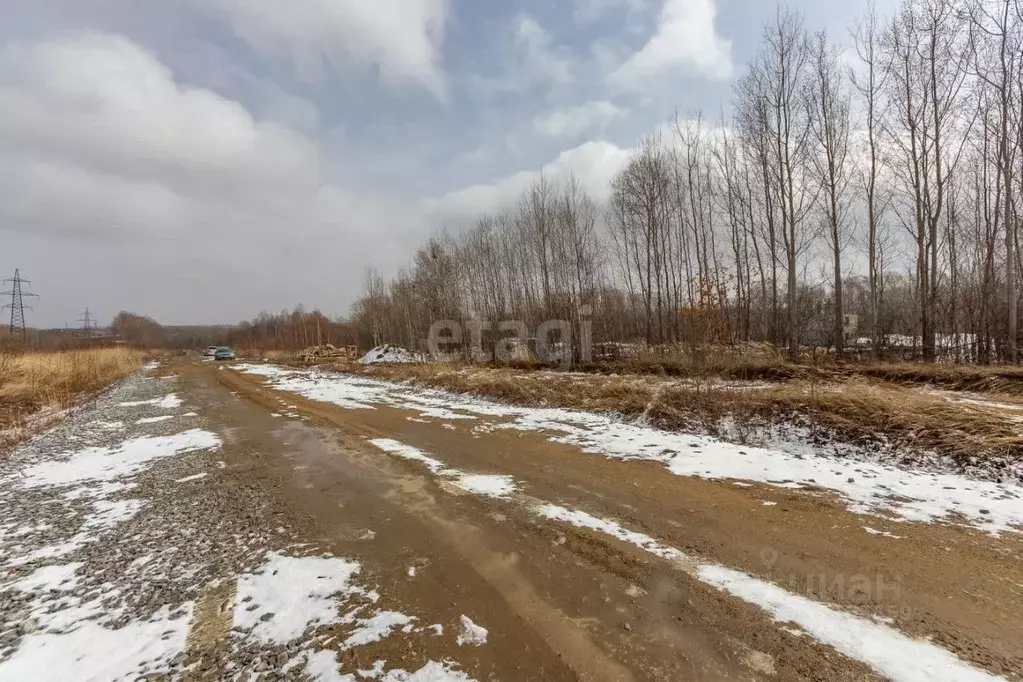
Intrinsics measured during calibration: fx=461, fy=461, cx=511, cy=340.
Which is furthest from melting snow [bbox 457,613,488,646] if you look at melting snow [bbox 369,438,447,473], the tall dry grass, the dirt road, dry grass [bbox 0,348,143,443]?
the tall dry grass

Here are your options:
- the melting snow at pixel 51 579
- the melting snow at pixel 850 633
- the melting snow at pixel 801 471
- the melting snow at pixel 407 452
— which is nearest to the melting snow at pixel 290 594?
the melting snow at pixel 51 579

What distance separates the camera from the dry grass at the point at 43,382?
15.2 meters

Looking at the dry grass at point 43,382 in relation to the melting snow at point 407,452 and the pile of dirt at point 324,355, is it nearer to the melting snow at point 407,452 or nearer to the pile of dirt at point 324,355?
the melting snow at point 407,452

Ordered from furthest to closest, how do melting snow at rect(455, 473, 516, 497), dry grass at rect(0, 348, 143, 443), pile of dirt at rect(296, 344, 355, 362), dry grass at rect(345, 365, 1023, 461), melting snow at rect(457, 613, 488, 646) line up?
pile of dirt at rect(296, 344, 355, 362)
dry grass at rect(0, 348, 143, 443)
dry grass at rect(345, 365, 1023, 461)
melting snow at rect(455, 473, 516, 497)
melting snow at rect(457, 613, 488, 646)

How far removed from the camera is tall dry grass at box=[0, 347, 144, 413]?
53.1 ft

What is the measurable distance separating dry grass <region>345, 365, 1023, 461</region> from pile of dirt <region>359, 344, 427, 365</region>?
1885cm

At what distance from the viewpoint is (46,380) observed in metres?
20.5

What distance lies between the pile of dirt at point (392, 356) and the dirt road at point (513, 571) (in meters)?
23.5

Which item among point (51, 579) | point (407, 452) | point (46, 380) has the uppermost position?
point (46, 380)

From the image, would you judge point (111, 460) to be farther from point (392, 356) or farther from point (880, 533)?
point (392, 356)

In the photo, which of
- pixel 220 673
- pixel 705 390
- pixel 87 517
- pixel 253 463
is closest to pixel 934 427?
pixel 705 390

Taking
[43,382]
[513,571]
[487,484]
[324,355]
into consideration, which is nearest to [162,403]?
[43,382]

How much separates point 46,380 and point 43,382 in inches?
22.9

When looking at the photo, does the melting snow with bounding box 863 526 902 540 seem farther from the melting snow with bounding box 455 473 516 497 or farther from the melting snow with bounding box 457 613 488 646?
the melting snow with bounding box 457 613 488 646
